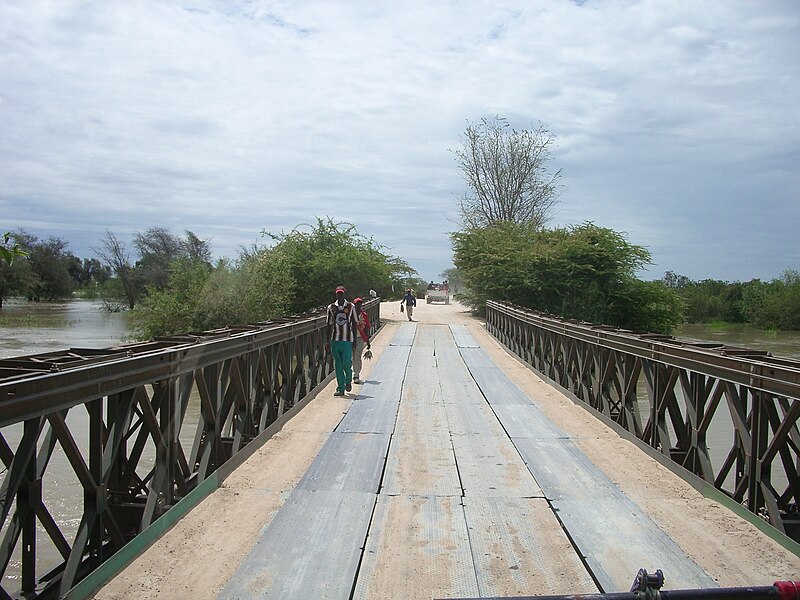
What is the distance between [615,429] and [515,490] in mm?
→ 3123

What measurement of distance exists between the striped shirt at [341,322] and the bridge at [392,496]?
89.3 inches

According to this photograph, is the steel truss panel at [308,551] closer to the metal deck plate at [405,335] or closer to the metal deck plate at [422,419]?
the metal deck plate at [422,419]

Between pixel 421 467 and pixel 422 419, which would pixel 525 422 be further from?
pixel 421 467

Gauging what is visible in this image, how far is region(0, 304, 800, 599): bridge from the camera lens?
14.4 ft

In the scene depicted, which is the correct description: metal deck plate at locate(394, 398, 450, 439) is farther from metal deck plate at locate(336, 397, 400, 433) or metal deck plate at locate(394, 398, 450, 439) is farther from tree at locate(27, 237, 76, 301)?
tree at locate(27, 237, 76, 301)

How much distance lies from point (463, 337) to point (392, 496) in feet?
64.3

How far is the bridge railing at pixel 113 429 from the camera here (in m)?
3.97

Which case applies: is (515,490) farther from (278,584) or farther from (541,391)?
(541,391)

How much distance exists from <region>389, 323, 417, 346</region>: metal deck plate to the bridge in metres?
12.4

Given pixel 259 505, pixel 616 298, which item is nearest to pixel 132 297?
pixel 616 298

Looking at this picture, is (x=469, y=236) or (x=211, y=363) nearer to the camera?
(x=211, y=363)

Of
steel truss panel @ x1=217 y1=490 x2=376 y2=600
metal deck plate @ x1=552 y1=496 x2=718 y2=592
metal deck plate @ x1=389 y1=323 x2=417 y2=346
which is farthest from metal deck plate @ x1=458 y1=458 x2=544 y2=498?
metal deck plate @ x1=389 y1=323 x2=417 y2=346

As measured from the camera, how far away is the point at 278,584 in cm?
431

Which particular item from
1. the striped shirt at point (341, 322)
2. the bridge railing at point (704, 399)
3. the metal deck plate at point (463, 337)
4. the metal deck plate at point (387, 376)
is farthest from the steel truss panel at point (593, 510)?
the metal deck plate at point (463, 337)
